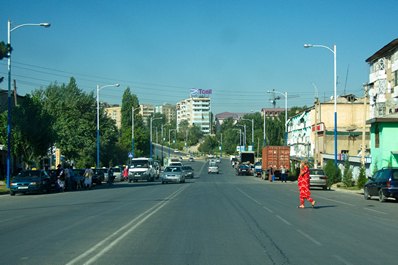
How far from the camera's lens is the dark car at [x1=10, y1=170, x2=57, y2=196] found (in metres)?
34.7

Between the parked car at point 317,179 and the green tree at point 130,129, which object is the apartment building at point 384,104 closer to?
the parked car at point 317,179

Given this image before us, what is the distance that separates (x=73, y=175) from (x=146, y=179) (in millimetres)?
15640

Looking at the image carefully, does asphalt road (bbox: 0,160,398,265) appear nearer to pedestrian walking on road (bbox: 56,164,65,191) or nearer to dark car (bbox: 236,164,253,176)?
pedestrian walking on road (bbox: 56,164,65,191)

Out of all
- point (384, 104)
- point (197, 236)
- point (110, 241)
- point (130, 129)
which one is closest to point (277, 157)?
point (384, 104)

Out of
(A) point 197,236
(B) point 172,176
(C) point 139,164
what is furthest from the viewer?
(C) point 139,164

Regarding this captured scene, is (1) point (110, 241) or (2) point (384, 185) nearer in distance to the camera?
(1) point (110, 241)

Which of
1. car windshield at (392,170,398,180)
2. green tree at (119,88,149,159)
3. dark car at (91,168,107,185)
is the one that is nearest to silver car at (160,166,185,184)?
dark car at (91,168,107,185)

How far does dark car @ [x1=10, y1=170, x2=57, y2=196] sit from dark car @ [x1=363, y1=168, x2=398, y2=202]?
20254mm

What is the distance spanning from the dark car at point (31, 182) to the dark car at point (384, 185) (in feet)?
66.5

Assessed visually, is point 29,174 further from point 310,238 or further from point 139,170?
point 310,238

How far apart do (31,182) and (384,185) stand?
2107 cm

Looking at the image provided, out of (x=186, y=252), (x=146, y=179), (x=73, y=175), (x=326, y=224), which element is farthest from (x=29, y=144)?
(x=186, y=252)

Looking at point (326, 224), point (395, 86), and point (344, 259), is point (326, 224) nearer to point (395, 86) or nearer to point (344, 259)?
point (344, 259)

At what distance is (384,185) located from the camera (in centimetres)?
2922
